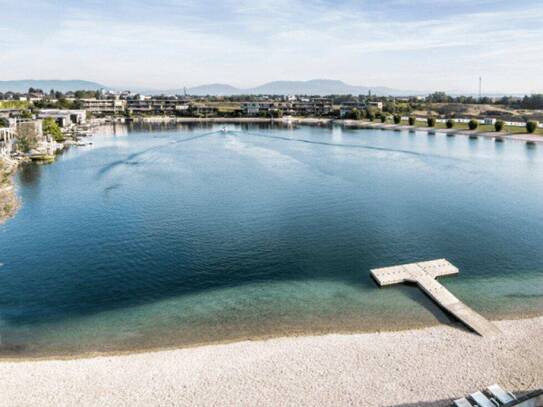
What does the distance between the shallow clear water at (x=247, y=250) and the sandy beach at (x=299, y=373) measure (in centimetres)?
132

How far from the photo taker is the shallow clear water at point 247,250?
18.5 m

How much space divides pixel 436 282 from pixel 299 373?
9622 mm

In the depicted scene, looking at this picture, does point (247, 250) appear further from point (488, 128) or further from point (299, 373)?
point (488, 128)

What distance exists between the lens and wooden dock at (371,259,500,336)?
17.5 metres

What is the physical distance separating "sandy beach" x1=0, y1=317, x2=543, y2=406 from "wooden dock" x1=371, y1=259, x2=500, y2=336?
2.34 feet

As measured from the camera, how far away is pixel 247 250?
25594 millimetres

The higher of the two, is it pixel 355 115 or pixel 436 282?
pixel 355 115

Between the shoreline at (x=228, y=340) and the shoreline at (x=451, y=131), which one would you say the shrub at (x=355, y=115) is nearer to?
the shoreline at (x=451, y=131)

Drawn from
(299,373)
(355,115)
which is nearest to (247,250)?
(299,373)

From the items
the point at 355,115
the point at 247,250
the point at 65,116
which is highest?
the point at 355,115

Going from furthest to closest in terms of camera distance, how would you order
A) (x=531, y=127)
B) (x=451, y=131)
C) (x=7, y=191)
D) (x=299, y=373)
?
(x=451, y=131) < (x=531, y=127) < (x=7, y=191) < (x=299, y=373)

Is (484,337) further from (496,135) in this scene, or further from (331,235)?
(496,135)

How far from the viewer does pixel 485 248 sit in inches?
1024

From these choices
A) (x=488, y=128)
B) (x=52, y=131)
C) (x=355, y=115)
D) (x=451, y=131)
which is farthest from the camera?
(x=355, y=115)
